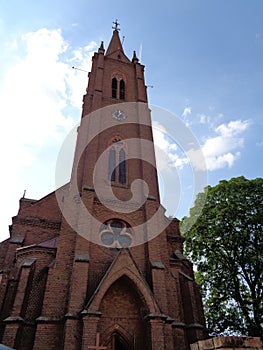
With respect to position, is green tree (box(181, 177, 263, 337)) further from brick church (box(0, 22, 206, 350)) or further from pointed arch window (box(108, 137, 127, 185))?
pointed arch window (box(108, 137, 127, 185))

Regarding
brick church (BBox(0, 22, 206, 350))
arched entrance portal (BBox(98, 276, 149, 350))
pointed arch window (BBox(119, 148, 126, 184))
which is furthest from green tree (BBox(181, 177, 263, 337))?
arched entrance portal (BBox(98, 276, 149, 350))

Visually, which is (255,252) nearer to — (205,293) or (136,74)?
(205,293)

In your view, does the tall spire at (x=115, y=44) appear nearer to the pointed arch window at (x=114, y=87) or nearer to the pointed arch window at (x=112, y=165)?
the pointed arch window at (x=114, y=87)

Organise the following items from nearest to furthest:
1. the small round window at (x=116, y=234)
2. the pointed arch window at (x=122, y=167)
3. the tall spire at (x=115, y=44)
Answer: the small round window at (x=116, y=234)
the pointed arch window at (x=122, y=167)
the tall spire at (x=115, y=44)

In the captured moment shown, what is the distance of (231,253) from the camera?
60.1 feet

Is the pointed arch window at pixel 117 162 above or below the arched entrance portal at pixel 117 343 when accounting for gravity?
above

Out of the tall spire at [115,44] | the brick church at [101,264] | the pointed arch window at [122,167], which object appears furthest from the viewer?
the tall spire at [115,44]

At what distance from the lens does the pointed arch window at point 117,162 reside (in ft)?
55.3

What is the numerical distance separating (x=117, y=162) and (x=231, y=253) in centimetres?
966

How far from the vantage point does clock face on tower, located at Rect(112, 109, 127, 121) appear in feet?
65.1

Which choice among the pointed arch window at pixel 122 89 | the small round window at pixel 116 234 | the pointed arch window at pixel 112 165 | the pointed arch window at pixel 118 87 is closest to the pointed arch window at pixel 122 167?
the pointed arch window at pixel 112 165

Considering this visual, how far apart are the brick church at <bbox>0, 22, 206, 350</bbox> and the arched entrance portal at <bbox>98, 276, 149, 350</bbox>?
38 millimetres

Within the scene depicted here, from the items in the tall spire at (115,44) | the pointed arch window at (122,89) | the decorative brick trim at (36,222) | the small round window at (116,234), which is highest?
the tall spire at (115,44)

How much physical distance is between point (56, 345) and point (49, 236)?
20.2 feet
